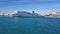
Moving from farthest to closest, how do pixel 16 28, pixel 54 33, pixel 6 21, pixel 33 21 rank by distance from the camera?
pixel 33 21
pixel 6 21
pixel 16 28
pixel 54 33

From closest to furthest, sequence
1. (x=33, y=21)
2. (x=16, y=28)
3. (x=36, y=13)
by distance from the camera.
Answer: (x=36, y=13)
(x=16, y=28)
(x=33, y=21)

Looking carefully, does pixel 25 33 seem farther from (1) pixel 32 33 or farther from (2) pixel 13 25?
(2) pixel 13 25

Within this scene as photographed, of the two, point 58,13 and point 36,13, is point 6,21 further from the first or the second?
point 58,13

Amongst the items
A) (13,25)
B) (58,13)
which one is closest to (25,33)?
(13,25)

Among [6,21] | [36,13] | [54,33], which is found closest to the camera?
[36,13]

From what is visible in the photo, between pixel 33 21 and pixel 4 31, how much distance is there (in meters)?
2.39

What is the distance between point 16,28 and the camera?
5.66 meters

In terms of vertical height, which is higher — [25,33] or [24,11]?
[24,11]

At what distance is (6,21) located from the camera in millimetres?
6379

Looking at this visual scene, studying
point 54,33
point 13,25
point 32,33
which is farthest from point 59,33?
point 13,25

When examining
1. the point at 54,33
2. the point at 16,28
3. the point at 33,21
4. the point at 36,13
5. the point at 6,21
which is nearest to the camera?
the point at 36,13

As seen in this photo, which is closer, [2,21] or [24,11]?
[24,11]

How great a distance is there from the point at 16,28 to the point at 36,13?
150 centimetres

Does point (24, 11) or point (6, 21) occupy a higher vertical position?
point (24, 11)
